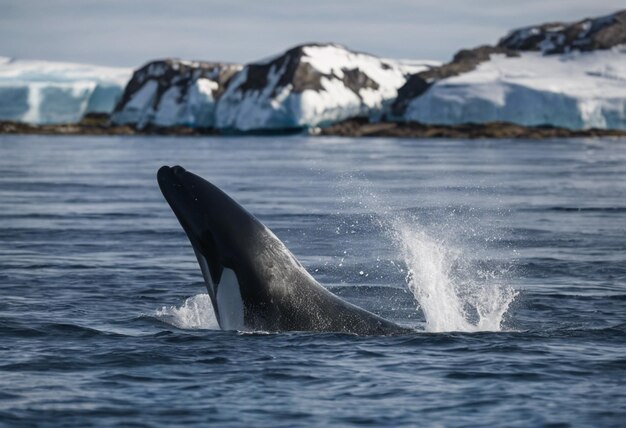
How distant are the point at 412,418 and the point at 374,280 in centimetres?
899

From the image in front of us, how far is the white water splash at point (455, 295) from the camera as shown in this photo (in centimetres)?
1296

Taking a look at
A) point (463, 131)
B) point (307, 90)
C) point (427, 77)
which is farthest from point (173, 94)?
point (463, 131)

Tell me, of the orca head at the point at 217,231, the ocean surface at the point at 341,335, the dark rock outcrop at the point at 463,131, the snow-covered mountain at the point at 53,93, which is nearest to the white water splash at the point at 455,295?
the ocean surface at the point at 341,335

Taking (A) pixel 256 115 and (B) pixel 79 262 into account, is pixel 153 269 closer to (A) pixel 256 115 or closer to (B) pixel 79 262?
(B) pixel 79 262

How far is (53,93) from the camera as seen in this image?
146 meters

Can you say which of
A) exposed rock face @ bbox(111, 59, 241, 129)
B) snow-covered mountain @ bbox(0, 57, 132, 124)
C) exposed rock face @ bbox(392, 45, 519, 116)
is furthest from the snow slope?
snow-covered mountain @ bbox(0, 57, 132, 124)

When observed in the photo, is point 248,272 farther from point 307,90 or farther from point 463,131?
point 307,90

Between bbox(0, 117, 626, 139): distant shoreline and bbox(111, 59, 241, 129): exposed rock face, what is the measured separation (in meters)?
1.40

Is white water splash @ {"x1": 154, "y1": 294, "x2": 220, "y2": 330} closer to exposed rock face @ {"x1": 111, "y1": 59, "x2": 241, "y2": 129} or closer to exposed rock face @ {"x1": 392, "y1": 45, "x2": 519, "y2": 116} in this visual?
exposed rock face @ {"x1": 392, "y1": 45, "x2": 519, "y2": 116}

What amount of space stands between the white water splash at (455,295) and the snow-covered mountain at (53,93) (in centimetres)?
Answer: 12846

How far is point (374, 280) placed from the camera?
1758 centimetres

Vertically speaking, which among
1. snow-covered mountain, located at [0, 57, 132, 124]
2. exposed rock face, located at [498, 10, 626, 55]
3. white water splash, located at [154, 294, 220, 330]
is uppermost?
exposed rock face, located at [498, 10, 626, 55]

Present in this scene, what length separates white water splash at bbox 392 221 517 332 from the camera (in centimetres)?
1296

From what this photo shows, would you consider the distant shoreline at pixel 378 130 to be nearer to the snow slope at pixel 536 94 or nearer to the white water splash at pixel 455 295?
the snow slope at pixel 536 94
